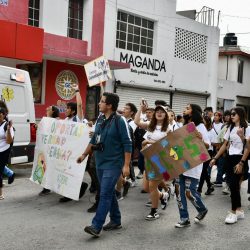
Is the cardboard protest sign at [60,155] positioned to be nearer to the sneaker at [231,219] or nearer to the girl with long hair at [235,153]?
the girl with long hair at [235,153]

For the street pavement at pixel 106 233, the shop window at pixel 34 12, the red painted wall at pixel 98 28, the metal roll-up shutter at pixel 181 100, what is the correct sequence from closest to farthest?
the street pavement at pixel 106 233
the shop window at pixel 34 12
the red painted wall at pixel 98 28
the metal roll-up shutter at pixel 181 100

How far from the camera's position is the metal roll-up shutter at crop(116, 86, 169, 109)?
61.6 feet

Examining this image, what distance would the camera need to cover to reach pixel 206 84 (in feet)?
78.2

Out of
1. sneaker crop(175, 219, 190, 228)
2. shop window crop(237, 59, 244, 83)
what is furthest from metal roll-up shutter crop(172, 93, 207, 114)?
sneaker crop(175, 219, 190, 228)

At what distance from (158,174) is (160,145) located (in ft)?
1.32

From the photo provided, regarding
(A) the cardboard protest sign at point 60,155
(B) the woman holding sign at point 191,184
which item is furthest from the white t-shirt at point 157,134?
(A) the cardboard protest sign at point 60,155

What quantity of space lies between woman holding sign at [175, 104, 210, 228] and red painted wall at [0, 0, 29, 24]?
9.66 metres

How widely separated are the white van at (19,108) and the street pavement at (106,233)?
1.78m

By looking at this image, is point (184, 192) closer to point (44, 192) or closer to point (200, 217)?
point (200, 217)

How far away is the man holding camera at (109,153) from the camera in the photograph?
534 centimetres

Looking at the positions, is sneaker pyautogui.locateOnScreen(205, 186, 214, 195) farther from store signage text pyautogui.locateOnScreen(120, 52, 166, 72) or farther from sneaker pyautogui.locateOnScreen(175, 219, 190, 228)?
store signage text pyautogui.locateOnScreen(120, 52, 166, 72)

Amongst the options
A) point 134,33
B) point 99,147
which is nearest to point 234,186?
point 99,147

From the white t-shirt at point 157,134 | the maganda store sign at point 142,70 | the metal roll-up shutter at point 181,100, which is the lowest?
the white t-shirt at point 157,134

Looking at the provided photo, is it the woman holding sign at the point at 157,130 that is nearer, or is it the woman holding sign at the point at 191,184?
the woman holding sign at the point at 191,184
